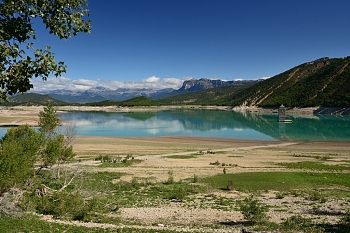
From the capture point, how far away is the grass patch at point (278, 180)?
25.3m

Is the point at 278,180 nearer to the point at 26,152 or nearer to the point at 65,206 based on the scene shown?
the point at 65,206

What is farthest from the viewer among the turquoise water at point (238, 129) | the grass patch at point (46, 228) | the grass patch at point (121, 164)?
the turquoise water at point (238, 129)

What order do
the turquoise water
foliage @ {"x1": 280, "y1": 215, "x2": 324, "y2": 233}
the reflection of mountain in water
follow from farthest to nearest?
1. the reflection of mountain in water
2. the turquoise water
3. foliage @ {"x1": 280, "y1": 215, "x2": 324, "y2": 233}

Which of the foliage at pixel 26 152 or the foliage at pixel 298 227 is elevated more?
the foliage at pixel 26 152

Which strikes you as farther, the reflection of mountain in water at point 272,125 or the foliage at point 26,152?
the reflection of mountain in water at point 272,125

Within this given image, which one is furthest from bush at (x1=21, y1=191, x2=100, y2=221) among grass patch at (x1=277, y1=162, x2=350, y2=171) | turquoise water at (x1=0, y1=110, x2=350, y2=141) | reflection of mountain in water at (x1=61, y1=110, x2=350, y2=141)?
reflection of mountain in water at (x1=61, y1=110, x2=350, y2=141)

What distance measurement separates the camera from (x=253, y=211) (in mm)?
15469

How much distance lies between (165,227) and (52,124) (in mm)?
22350

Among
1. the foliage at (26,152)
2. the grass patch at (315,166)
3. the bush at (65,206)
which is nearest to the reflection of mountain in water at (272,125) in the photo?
the grass patch at (315,166)

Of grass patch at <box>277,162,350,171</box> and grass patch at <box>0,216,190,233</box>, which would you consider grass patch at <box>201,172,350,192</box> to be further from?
grass patch at <box>0,216,190,233</box>

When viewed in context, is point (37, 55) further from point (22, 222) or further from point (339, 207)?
point (339, 207)

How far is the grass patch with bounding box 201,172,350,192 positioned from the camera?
996 inches

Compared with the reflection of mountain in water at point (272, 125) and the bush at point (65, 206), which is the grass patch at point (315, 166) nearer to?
the bush at point (65, 206)

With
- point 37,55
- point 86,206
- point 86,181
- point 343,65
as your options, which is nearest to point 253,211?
point 86,206
